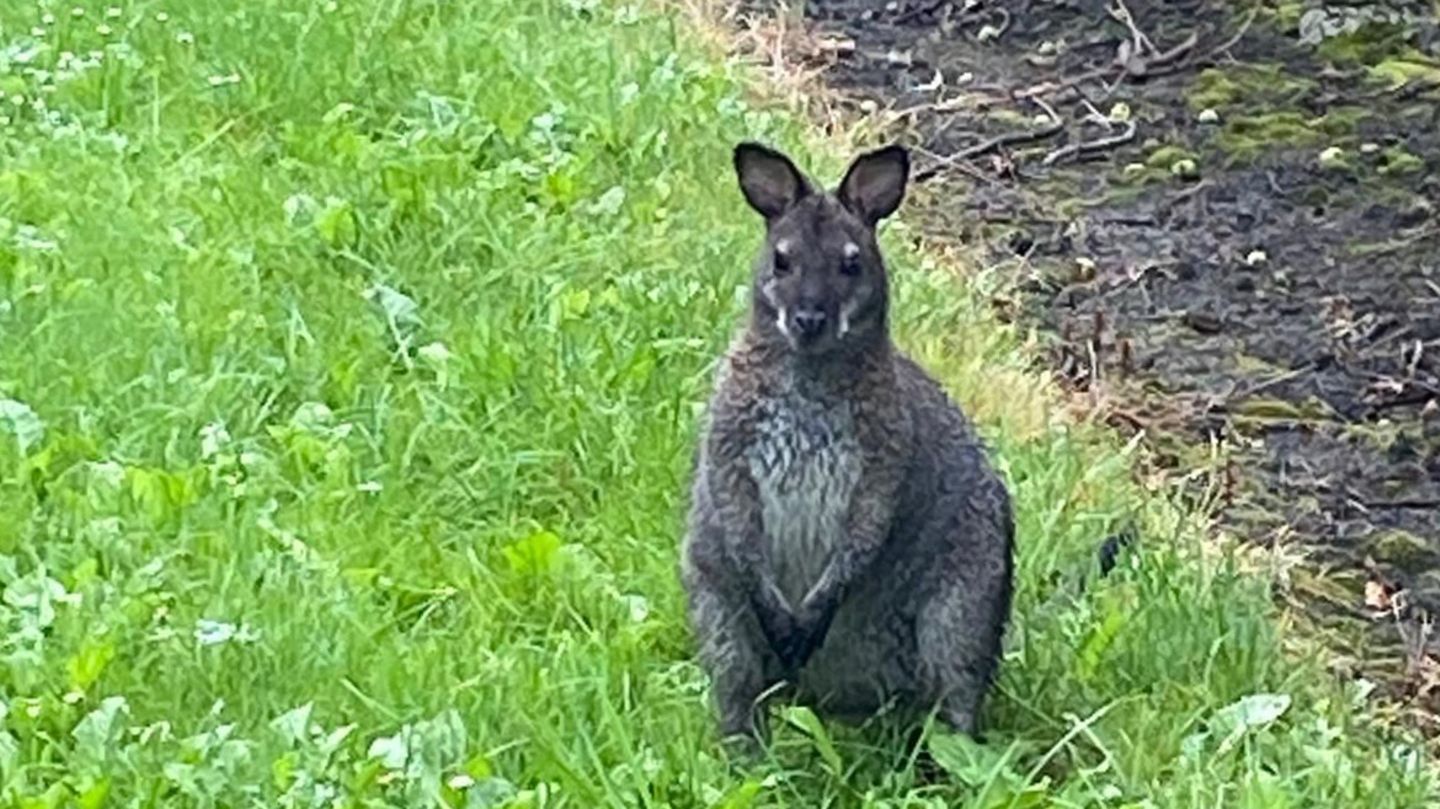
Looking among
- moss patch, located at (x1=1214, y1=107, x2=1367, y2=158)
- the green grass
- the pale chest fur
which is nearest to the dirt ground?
moss patch, located at (x1=1214, y1=107, x2=1367, y2=158)

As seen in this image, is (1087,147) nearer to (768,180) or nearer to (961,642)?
(768,180)

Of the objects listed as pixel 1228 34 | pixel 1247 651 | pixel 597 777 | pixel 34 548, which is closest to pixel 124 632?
pixel 34 548

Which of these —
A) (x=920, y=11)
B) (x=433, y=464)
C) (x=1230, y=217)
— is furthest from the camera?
(x=920, y=11)

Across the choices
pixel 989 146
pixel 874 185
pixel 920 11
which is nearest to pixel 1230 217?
pixel 989 146

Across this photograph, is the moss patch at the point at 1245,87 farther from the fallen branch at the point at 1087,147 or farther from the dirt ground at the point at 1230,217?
the fallen branch at the point at 1087,147

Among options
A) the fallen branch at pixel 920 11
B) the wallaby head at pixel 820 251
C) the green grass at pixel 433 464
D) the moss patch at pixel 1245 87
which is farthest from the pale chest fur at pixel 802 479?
the fallen branch at pixel 920 11

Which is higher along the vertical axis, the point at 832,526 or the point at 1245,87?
the point at 832,526

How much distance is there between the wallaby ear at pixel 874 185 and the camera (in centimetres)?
503

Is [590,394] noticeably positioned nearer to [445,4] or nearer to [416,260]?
[416,260]

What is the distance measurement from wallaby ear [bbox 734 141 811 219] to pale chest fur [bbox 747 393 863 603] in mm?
353

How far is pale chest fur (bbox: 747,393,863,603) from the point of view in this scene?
4867mm

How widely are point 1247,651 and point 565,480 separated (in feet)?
4.62

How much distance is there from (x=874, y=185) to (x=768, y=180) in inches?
7.0

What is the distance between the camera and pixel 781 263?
4941mm
